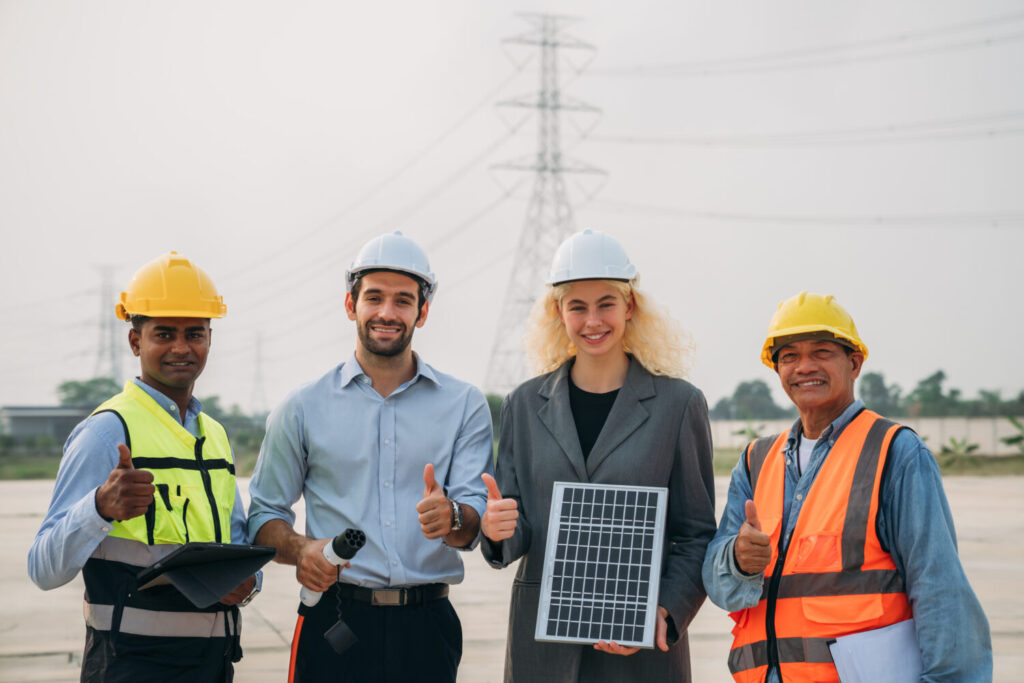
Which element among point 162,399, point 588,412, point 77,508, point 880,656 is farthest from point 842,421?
point 77,508

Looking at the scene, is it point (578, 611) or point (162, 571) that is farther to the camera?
point (578, 611)

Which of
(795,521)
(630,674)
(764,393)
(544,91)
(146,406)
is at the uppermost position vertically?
(544,91)

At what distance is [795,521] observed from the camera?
415cm

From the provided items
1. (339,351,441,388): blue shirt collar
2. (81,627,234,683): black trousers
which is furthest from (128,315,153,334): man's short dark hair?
(81,627,234,683): black trousers

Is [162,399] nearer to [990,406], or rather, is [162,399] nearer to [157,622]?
[157,622]

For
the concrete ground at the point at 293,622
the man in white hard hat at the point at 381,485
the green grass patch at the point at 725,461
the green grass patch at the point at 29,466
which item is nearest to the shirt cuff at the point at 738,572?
the man in white hard hat at the point at 381,485

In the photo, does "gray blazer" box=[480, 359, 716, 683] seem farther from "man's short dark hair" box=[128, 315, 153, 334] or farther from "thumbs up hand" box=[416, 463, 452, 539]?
"man's short dark hair" box=[128, 315, 153, 334]

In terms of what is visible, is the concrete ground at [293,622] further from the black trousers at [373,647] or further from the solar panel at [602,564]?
the solar panel at [602,564]

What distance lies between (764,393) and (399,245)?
5464 centimetres

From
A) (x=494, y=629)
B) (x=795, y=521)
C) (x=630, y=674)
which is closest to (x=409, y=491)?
(x=630, y=674)

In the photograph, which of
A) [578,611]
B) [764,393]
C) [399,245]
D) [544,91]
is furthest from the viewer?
[764,393]

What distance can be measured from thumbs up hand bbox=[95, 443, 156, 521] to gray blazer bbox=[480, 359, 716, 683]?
1500 millimetres

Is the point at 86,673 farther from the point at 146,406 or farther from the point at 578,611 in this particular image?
the point at 578,611

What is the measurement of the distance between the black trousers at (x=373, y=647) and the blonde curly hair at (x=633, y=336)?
1.41m
